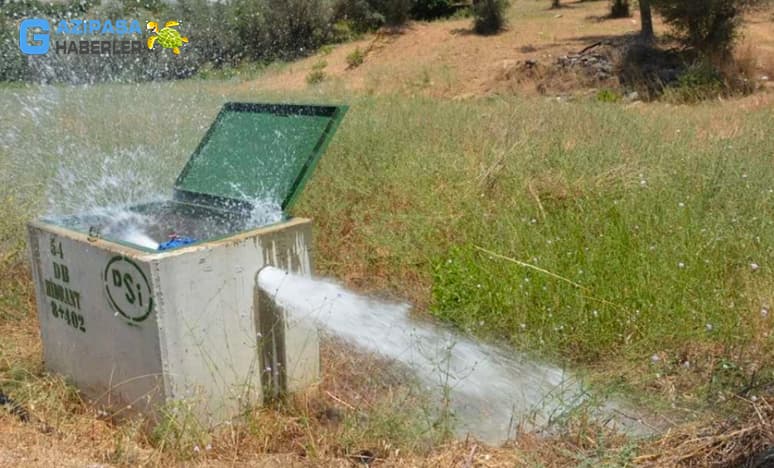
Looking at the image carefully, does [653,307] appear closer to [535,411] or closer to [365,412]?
[535,411]

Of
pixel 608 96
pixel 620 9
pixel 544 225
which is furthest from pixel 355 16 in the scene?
pixel 544 225

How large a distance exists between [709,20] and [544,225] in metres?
11.6

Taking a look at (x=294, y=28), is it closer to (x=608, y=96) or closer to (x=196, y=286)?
(x=608, y=96)

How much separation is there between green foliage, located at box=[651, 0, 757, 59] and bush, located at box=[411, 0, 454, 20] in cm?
1390

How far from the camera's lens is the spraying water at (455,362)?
3.12 m

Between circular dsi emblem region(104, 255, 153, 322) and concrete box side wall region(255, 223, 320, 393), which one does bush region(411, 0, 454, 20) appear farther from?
circular dsi emblem region(104, 255, 153, 322)

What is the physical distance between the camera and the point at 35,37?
474 inches

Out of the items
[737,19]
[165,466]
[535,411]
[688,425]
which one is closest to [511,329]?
[535,411]

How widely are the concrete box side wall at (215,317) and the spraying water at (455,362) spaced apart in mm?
117

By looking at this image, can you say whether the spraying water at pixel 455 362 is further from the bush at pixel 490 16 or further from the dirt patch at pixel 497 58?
the bush at pixel 490 16

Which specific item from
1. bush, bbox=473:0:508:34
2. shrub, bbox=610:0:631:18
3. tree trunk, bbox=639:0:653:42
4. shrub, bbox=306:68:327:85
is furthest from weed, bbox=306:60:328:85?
shrub, bbox=610:0:631:18

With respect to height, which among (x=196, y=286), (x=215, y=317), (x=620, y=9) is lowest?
(x=215, y=317)

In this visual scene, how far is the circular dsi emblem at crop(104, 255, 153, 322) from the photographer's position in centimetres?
288

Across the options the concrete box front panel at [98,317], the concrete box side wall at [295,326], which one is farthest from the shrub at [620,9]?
the concrete box front panel at [98,317]
